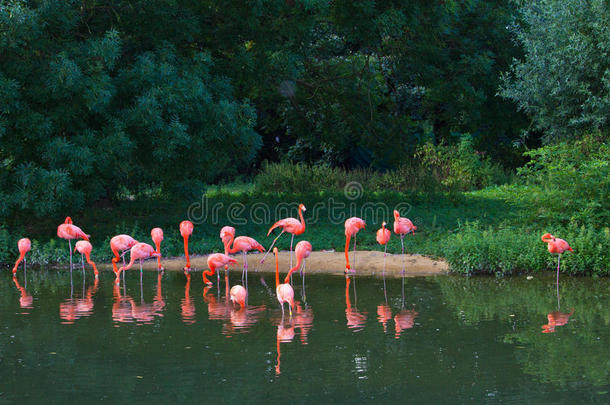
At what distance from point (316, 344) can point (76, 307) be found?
370 cm

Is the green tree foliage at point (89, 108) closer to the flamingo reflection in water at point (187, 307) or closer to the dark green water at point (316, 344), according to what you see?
the dark green water at point (316, 344)

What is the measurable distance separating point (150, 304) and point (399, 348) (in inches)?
153

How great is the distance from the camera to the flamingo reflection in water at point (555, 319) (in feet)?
28.9

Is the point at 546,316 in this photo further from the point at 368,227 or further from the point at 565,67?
the point at 565,67

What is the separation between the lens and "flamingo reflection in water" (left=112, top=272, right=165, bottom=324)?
957cm

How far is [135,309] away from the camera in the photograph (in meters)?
10.2

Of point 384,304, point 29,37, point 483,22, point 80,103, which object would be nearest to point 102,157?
point 80,103

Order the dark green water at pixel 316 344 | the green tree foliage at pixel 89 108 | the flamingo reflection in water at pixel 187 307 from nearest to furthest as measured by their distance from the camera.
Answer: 1. the dark green water at pixel 316 344
2. the flamingo reflection in water at pixel 187 307
3. the green tree foliage at pixel 89 108

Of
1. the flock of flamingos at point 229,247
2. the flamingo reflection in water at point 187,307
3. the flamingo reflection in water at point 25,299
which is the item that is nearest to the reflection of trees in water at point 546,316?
the flock of flamingos at point 229,247

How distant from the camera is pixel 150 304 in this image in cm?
1052

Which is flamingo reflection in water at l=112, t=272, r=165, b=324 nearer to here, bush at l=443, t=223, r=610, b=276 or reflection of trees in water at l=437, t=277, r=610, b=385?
reflection of trees in water at l=437, t=277, r=610, b=385

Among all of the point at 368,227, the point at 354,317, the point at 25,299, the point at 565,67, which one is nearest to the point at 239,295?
the point at 354,317

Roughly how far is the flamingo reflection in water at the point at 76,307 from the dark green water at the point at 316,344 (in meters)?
0.05

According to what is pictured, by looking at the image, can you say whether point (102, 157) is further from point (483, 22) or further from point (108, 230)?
point (483, 22)
